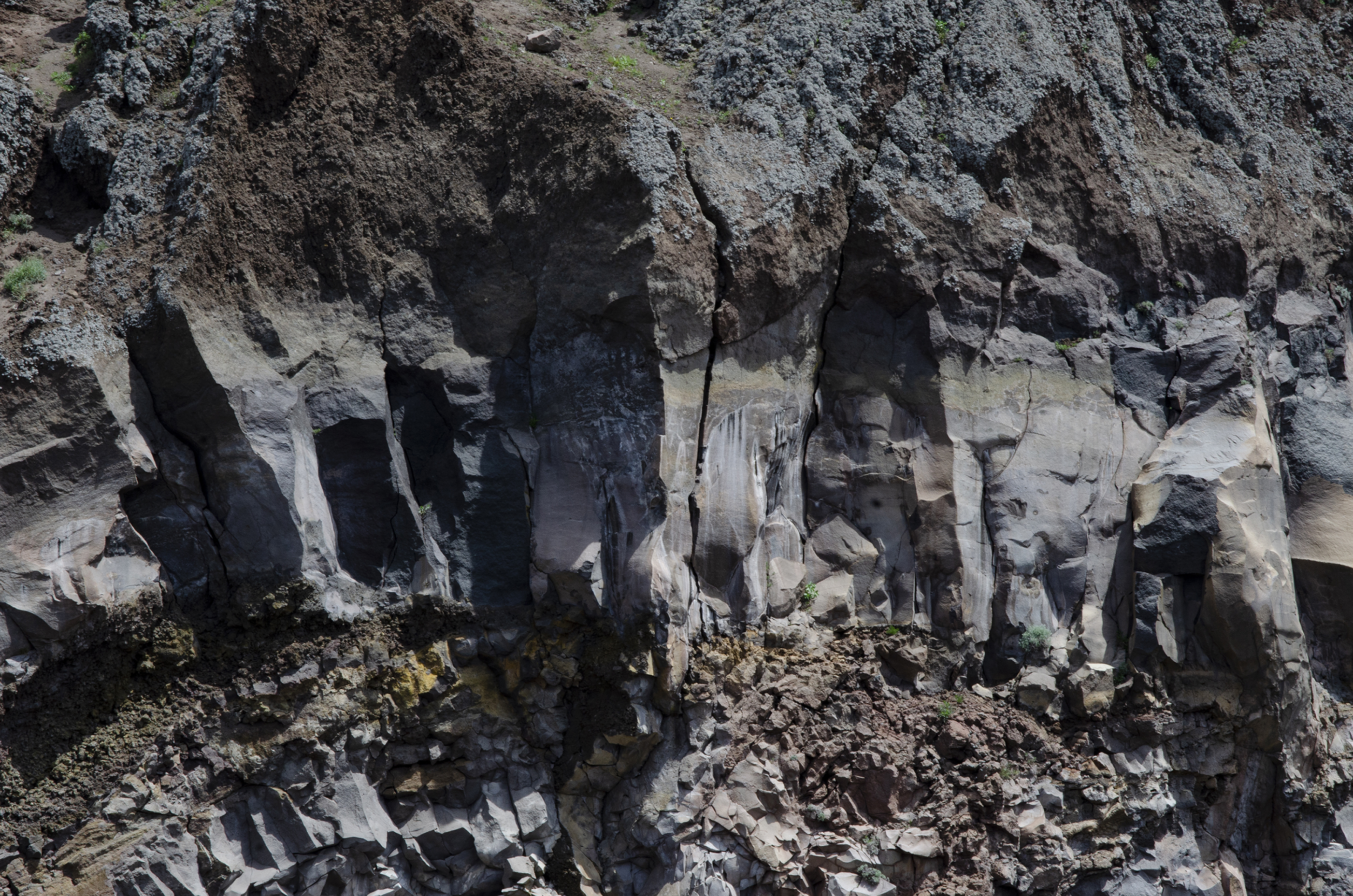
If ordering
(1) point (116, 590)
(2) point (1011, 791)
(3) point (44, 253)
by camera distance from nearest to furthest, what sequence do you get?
(1) point (116, 590) < (3) point (44, 253) < (2) point (1011, 791)

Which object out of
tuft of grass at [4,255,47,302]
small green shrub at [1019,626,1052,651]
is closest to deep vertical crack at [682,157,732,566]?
small green shrub at [1019,626,1052,651]

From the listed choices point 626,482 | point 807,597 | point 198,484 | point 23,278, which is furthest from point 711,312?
point 23,278

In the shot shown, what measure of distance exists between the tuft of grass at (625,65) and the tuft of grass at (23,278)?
553cm

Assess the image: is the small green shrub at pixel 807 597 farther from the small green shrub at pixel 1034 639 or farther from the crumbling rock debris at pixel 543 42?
the crumbling rock debris at pixel 543 42

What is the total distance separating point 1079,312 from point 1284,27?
5628mm

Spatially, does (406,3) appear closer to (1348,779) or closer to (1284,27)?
(1284,27)

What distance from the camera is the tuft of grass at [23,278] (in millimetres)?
8500

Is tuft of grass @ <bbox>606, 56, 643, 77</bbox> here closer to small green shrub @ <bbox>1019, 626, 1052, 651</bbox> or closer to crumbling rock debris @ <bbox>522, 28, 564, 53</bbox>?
crumbling rock debris @ <bbox>522, 28, 564, 53</bbox>

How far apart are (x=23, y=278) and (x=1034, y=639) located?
966 centimetres

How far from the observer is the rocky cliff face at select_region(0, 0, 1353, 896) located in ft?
28.1

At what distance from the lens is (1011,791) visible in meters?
9.63

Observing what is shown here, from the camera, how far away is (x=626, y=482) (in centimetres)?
940

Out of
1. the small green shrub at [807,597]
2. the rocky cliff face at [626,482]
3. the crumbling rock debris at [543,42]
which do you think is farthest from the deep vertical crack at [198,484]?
the small green shrub at [807,597]

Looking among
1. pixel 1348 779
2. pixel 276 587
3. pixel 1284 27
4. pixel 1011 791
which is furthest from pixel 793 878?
pixel 1284 27
